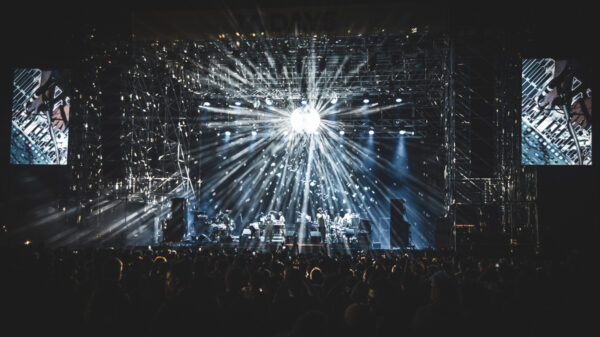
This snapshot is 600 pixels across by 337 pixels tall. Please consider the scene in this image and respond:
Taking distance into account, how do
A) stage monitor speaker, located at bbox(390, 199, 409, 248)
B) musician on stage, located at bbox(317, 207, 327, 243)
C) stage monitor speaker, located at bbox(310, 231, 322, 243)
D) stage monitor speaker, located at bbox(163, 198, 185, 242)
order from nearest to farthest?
stage monitor speaker, located at bbox(163, 198, 185, 242)
stage monitor speaker, located at bbox(390, 199, 409, 248)
stage monitor speaker, located at bbox(310, 231, 322, 243)
musician on stage, located at bbox(317, 207, 327, 243)

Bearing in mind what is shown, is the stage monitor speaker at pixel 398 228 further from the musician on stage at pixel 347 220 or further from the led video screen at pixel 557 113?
the led video screen at pixel 557 113

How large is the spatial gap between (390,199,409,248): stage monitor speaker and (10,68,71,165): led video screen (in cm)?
1202

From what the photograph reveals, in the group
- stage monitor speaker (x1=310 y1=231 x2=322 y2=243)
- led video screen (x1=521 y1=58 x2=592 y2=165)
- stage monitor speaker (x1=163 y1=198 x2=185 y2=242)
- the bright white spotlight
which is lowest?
stage monitor speaker (x1=310 y1=231 x2=322 y2=243)

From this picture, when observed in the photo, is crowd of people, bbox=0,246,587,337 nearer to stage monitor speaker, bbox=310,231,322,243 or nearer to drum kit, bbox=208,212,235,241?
stage monitor speaker, bbox=310,231,322,243

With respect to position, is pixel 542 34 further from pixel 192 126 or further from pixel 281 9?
pixel 192 126

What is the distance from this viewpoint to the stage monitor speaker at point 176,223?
15.2 metres

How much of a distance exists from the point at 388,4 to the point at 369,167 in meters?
9.55

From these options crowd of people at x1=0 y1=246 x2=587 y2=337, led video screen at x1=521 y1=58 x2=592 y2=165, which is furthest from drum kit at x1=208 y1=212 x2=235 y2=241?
crowd of people at x1=0 y1=246 x2=587 y2=337

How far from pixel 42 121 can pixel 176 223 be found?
5709 mm

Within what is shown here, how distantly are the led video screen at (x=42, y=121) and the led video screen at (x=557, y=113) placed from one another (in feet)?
48.4

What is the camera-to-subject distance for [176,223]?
15.3 metres

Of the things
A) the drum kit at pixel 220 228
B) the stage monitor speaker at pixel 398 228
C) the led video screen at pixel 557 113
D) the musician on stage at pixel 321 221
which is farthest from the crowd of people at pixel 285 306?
the musician on stage at pixel 321 221

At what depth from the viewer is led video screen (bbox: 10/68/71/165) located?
1369cm

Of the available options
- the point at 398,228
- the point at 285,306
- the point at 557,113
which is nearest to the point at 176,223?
the point at 398,228
